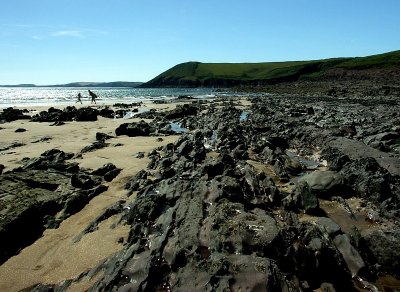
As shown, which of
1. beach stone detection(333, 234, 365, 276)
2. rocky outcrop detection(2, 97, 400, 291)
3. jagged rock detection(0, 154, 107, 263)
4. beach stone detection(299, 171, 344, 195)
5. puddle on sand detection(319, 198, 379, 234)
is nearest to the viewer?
rocky outcrop detection(2, 97, 400, 291)

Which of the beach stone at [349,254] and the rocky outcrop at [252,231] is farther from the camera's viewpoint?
the beach stone at [349,254]

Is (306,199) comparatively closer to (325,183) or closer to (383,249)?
(325,183)

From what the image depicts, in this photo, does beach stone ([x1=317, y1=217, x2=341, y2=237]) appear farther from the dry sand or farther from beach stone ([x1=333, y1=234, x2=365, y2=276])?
the dry sand

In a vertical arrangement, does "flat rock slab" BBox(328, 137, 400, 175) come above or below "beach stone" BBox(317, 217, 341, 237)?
below

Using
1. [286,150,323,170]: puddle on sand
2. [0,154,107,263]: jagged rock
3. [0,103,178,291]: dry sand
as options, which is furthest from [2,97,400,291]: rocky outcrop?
[286,150,323,170]: puddle on sand

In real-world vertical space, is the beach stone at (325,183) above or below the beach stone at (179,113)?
above

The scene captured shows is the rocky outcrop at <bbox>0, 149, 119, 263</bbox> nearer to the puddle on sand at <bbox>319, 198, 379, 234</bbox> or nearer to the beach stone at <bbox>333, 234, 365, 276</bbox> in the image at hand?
the beach stone at <bbox>333, 234, 365, 276</bbox>

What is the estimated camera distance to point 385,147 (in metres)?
18.5

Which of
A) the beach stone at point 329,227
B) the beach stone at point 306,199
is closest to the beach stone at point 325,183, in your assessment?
the beach stone at point 306,199

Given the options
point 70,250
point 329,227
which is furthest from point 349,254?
point 70,250

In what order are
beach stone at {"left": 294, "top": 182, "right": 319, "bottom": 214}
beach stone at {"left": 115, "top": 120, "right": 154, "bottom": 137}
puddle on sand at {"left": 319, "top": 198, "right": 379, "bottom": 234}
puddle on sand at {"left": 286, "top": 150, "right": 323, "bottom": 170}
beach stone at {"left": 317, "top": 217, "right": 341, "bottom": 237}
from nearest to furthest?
beach stone at {"left": 317, "top": 217, "right": 341, "bottom": 237} → puddle on sand at {"left": 319, "top": 198, "right": 379, "bottom": 234} → beach stone at {"left": 294, "top": 182, "right": 319, "bottom": 214} → puddle on sand at {"left": 286, "top": 150, "right": 323, "bottom": 170} → beach stone at {"left": 115, "top": 120, "right": 154, "bottom": 137}

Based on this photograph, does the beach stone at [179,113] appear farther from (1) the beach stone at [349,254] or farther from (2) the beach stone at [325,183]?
(1) the beach stone at [349,254]

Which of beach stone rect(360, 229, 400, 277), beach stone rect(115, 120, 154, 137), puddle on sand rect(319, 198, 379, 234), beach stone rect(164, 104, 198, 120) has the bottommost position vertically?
beach stone rect(164, 104, 198, 120)

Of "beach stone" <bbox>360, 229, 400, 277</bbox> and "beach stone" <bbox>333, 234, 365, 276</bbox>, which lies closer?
"beach stone" <bbox>333, 234, 365, 276</bbox>
